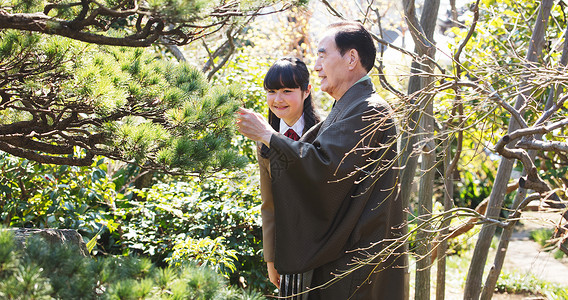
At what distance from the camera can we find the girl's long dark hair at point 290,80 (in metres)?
2.62

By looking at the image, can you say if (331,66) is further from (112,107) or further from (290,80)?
(112,107)

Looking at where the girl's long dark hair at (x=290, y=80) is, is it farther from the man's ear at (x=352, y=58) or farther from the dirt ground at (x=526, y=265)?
the dirt ground at (x=526, y=265)

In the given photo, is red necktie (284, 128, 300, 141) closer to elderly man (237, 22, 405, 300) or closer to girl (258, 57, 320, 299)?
girl (258, 57, 320, 299)

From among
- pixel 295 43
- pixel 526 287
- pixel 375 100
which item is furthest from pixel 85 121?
pixel 295 43

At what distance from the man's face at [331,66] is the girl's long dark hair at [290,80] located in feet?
0.89

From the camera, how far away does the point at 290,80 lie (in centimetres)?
262

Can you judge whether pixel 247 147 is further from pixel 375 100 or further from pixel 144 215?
pixel 375 100

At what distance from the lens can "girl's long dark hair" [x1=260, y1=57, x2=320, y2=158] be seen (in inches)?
103

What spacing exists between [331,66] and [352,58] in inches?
3.7

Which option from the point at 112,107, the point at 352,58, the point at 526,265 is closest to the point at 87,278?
the point at 112,107

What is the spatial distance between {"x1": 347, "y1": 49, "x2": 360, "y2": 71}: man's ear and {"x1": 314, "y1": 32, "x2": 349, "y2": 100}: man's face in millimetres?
17

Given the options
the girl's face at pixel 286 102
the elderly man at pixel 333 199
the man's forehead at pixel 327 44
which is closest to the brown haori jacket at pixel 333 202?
the elderly man at pixel 333 199

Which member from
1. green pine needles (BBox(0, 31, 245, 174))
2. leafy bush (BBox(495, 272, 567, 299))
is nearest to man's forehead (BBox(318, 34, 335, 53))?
green pine needles (BBox(0, 31, 245, 174))

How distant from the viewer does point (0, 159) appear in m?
3.74
